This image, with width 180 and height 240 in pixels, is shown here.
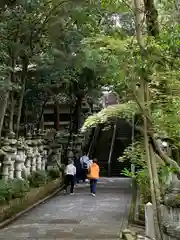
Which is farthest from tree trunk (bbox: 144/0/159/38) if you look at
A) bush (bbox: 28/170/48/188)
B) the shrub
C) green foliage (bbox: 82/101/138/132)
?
bush (bbox: 28/170/48/188)

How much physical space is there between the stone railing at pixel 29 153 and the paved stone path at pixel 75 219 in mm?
1548

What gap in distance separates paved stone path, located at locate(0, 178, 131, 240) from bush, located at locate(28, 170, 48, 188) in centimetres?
84

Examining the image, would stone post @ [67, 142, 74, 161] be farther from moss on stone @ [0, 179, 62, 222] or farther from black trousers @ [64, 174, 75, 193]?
black trousers @ [64, 174, 75, 193]

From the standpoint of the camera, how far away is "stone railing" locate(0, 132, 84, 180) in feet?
46.5

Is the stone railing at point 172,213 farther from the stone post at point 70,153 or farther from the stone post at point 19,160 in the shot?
the stone post at point 70,153

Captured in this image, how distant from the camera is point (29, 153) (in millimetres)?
17156

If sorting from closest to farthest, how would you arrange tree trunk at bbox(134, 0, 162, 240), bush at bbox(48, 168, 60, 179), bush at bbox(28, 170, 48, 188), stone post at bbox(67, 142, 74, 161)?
tree trunk at bbox(134, 0, 162, 240) < bush at bbox(28, 170, 48, 188) < bush at bbox(48, 168, 60, 179) < stone post at bbox(67, 142, 74, 161)

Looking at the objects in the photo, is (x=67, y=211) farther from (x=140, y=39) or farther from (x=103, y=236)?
(x=140, y=39)

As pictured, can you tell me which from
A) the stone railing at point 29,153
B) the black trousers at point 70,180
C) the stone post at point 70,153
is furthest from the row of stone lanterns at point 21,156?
the stone post at point 70,153

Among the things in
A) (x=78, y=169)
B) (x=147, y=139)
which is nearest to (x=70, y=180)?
(x=78, y=169)

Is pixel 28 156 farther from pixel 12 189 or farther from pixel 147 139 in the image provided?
pixel 147 139

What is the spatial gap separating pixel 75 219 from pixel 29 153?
16.3 feet

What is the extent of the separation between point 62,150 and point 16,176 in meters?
9.57

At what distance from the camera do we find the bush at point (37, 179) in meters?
16.8
